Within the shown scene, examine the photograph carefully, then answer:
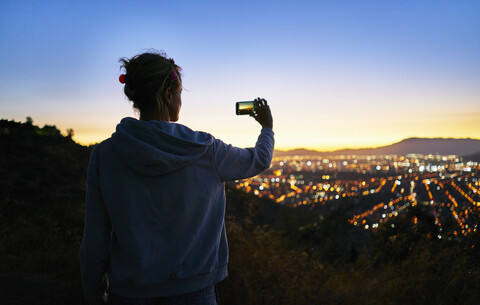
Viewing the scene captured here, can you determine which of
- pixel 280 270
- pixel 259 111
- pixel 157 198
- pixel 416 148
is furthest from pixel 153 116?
pixel 416 148

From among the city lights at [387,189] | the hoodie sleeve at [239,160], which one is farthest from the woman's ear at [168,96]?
the city lights at [387,189]

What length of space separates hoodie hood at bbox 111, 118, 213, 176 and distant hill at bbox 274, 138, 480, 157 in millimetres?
74444

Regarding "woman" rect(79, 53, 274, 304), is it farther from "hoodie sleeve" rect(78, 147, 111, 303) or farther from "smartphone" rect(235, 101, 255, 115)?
"smartphone" rect(235, 101, 255, 115)

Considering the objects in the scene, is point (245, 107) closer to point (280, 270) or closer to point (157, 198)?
point (157, 198)

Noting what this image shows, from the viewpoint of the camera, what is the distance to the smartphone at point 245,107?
5.32 feet

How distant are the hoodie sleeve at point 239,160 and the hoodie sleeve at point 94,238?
52 cm

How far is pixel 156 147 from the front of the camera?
3.88 feet

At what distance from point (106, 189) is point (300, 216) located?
2243 centimetres

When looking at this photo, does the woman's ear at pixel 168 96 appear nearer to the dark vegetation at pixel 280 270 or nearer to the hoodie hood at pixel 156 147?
the hoodie hood at pixel 156 147

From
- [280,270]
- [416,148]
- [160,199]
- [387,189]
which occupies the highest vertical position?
[416,148]

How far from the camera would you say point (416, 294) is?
3654 mm

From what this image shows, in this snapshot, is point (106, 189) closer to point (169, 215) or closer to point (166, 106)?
point (169, 215)

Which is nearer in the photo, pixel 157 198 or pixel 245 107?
pixel 157 198

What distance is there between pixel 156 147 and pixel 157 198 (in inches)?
7.9
